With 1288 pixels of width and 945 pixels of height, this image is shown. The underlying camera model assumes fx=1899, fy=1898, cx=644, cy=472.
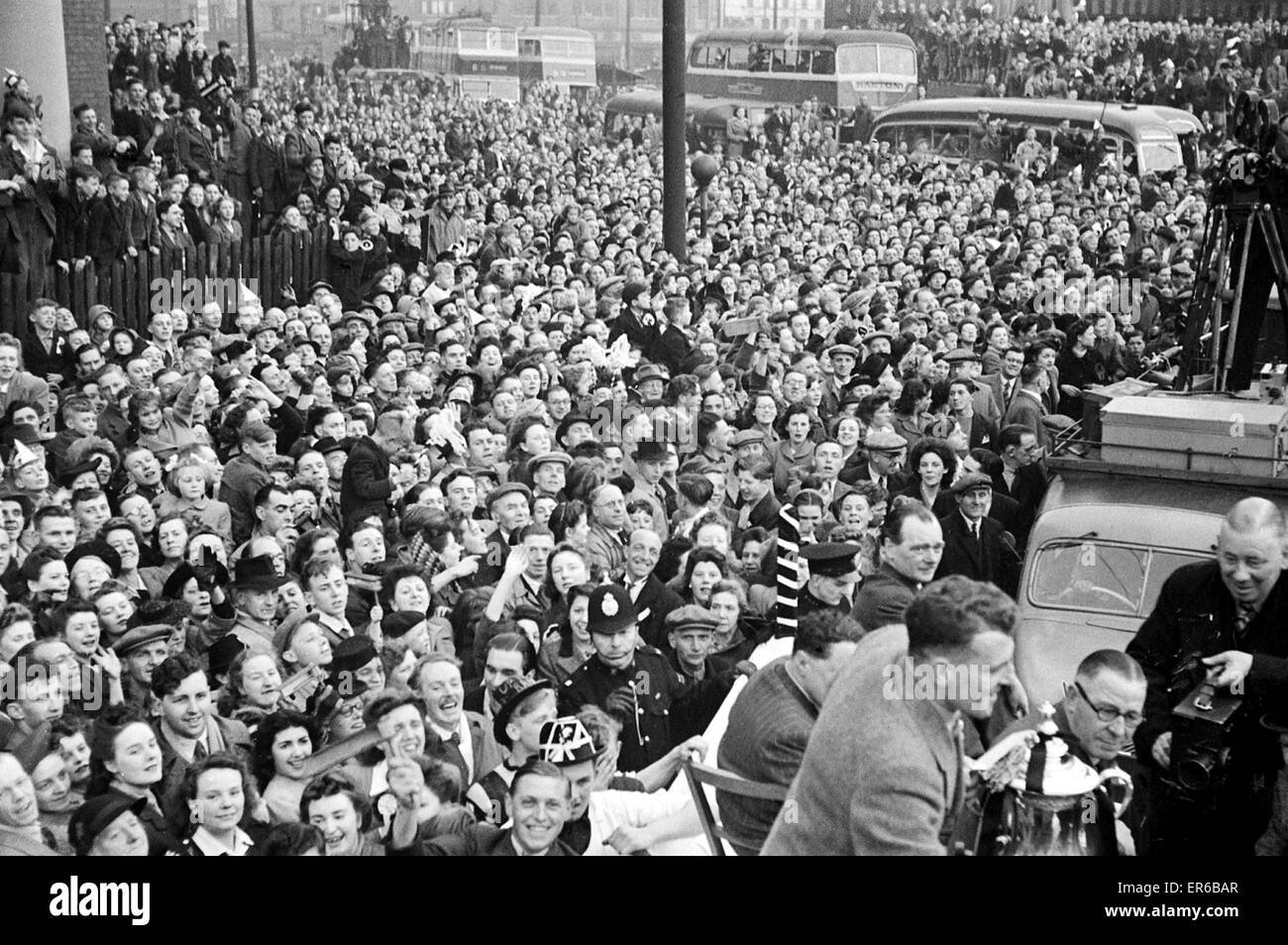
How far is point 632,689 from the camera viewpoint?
21.9 feet

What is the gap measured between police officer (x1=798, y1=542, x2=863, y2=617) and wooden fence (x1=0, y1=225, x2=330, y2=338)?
7979 millimetres

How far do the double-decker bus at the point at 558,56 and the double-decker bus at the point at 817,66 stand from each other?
7.29 ft

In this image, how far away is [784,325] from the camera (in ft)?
44.6

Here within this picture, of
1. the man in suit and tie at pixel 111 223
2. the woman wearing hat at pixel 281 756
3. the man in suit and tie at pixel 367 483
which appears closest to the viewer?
the woman wearing hat at pixel 281 756

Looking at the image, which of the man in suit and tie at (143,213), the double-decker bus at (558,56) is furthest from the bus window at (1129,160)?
the man in suit and tie at (143,213)

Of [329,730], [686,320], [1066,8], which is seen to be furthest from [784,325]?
[1066,8]

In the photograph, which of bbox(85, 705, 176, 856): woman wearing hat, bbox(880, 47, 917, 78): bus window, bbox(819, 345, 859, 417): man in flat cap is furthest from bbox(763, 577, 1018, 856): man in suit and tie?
bbox(880, 47, 917, 78): bus window

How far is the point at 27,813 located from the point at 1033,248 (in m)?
13.6

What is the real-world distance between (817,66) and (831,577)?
78.0ft

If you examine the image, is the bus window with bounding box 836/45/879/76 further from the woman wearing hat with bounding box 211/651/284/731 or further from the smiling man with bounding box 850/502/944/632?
the woman wearing hat with bounding box 211/651/284/731

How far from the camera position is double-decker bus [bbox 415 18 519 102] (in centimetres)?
2791

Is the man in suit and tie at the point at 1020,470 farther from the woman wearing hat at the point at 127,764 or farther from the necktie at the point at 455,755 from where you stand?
the woman wearing hat at the point at 127,764

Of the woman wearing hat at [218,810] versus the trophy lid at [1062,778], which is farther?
the woman wearing hat at [218,810]

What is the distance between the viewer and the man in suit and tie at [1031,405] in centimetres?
1051
